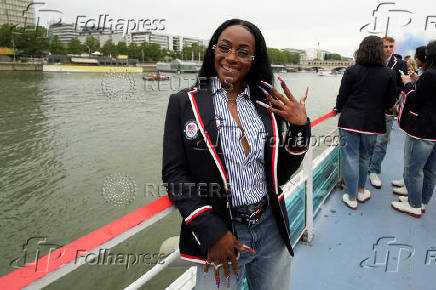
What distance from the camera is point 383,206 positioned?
284 cm

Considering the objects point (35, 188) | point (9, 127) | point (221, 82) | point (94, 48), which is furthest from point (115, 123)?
point (94, 48)

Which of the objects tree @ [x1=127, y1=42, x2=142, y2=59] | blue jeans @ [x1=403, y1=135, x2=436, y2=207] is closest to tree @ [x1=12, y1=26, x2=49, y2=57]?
tree @ [x1=127, y1=42, x2=142, y2=59]

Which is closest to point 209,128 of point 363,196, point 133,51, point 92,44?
point 363,196

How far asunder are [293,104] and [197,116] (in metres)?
0.36

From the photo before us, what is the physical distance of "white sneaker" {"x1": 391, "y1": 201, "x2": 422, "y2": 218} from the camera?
2591 mm

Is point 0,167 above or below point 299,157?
below

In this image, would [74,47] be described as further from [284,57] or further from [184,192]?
[184,192]

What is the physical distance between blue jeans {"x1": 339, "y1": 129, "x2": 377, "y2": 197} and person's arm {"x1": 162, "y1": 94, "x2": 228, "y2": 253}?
79.2 inches

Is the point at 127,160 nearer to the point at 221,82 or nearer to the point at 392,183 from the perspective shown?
the point at 392,183

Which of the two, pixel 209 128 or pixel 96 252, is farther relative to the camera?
pixel 209 128

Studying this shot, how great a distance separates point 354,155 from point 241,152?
1937 mm

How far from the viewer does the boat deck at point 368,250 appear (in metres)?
1.93

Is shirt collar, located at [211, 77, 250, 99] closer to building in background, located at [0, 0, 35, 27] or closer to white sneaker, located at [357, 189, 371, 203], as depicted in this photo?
white sneaker, located at [357, 189, 371, 203]

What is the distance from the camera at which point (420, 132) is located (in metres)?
2.29
